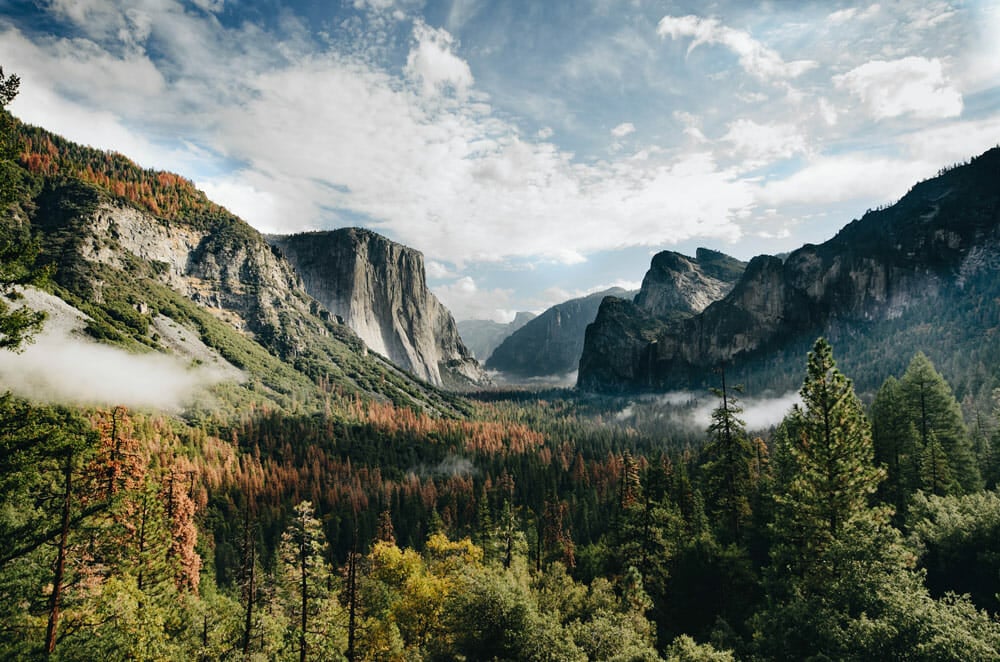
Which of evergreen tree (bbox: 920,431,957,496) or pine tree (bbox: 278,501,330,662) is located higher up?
evergreen tree (bbox: 920,431,957,496)

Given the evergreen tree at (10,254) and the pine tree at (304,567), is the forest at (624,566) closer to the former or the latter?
the pine tree at (304,567)

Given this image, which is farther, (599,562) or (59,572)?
(599,562)

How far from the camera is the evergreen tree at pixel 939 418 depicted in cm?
3553

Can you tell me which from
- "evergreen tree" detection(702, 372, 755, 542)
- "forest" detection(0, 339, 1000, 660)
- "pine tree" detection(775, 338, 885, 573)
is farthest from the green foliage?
"evergreen tree" detection(702, 372, 755, 542)

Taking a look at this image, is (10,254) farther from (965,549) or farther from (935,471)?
(935,471)

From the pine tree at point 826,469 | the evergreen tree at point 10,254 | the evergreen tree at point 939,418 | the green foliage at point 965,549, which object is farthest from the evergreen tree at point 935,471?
the evergreen tree at point 10,254

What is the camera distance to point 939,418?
37906 mm

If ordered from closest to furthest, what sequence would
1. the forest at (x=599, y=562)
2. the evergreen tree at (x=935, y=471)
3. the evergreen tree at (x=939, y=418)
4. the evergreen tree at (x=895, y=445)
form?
the forest at (x=599, y=562), the evergreen tree at (x=935, y=471), the evergreen tree at (x=895, y=445), the evergreen tree at (x=939, y=418)

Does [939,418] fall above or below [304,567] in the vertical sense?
above

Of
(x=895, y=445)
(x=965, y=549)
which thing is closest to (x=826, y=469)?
(x=965, y=549)

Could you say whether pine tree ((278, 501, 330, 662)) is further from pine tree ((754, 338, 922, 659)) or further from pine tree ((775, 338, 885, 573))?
pine tree ((775, 338, 885, 573))

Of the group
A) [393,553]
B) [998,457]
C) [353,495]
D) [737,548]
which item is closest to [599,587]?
[737,548]

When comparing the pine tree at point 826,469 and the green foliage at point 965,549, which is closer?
the green foliage at point 965,549

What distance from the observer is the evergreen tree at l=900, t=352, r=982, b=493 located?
35.5 m
